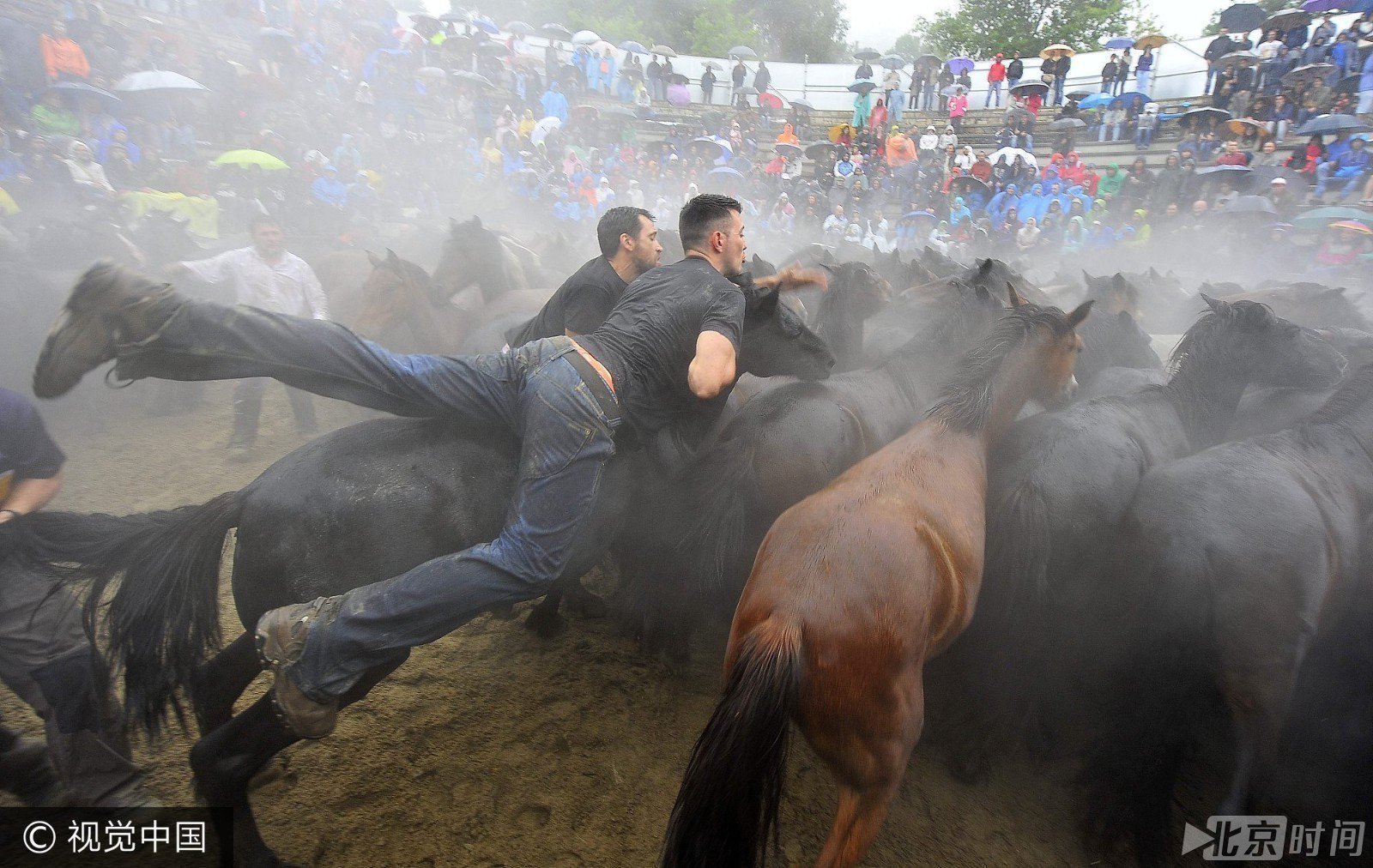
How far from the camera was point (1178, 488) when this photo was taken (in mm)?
3053

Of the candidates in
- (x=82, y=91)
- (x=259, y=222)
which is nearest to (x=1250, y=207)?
(x=259, y=222)

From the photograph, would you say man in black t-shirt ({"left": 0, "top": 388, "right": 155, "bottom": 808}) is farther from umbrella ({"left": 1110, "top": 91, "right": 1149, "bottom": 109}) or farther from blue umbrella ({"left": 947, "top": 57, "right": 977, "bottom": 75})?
blue umbrella ({"left": 947, "top": 57, "right": 977, "bottom": 75})

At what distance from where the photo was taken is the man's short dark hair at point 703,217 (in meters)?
3.30

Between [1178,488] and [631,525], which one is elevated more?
[1178,488]

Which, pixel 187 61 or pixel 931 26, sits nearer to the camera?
pixel 187 61

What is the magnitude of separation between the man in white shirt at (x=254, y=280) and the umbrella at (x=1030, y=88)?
2192cm

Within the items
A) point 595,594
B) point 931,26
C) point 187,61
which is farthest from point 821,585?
point 931,26

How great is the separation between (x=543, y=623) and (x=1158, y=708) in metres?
3.03

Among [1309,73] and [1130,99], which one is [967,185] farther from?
[1309,73]

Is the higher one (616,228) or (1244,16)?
(1244,16)

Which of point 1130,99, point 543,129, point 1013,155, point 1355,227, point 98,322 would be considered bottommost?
point 1355,227

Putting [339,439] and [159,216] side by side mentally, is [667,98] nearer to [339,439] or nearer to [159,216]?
[159,216]

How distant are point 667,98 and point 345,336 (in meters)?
24.9

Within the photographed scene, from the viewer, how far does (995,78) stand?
Answer: 22297 millimetres
